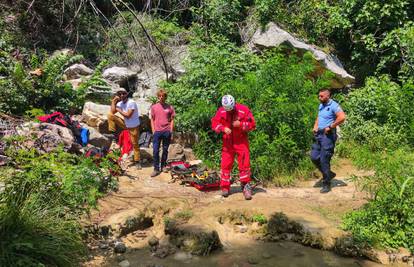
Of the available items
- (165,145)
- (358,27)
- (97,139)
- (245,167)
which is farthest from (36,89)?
(358,27)

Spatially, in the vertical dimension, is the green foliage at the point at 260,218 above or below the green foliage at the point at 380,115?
below

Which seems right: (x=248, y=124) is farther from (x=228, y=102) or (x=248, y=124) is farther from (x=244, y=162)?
(x=244, y=162)

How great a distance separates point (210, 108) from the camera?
27.9 feet

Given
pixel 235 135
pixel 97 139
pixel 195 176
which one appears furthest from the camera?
pixel 97 139

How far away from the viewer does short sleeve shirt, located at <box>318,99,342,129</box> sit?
6600mm

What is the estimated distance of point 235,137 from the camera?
21.4 ft

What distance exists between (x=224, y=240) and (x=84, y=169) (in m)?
2.06

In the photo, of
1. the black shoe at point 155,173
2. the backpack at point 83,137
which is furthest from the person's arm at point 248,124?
the backpack at point 83,137

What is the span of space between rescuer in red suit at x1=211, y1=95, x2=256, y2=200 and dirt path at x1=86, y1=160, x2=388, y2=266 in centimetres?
26

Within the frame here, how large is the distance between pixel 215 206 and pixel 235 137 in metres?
1.10

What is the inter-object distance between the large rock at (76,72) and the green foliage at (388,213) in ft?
24.9

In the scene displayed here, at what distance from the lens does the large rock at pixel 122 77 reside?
35.1ft

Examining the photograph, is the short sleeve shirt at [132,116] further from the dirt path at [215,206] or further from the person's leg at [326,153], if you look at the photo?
the person's leg at [326,153]

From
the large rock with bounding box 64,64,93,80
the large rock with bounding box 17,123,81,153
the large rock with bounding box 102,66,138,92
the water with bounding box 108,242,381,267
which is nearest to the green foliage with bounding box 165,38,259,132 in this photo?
the large rock with bounding box 102,66,138,92
